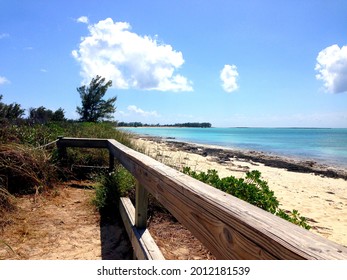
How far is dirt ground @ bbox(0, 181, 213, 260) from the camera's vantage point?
303 cm

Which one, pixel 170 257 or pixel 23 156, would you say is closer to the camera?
pixel 170 257

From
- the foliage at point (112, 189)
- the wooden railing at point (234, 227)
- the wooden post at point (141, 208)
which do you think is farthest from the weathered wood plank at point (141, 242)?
the foliage at point (112, 189)

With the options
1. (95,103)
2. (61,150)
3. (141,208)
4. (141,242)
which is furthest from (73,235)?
(95,103)

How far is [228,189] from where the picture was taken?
166 inches

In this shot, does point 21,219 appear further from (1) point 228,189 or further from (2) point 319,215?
(2) point 319,215

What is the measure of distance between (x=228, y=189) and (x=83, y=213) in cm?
222

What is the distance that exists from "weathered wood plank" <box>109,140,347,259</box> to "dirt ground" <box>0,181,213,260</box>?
1.67 meters

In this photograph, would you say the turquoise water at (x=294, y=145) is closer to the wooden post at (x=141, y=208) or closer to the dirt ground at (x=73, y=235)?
the dirt ground at (x=73, y=235)

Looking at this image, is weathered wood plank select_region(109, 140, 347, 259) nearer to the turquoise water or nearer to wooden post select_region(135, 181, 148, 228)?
wooden post select_region(135, 181, 148, 228)

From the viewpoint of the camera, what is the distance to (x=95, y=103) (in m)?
31.1

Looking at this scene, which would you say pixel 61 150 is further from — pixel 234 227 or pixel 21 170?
pixel 234 227

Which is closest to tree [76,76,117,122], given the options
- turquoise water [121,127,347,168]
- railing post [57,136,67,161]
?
turquoise water [121,127,347,168]

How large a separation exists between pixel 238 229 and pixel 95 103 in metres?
31.6
